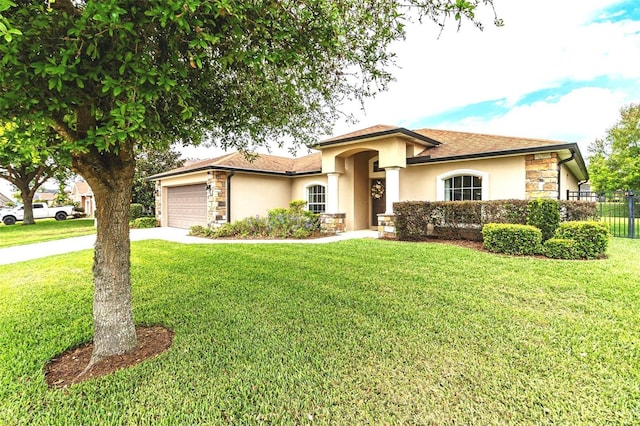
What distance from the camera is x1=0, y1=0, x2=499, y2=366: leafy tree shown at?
1.97 m

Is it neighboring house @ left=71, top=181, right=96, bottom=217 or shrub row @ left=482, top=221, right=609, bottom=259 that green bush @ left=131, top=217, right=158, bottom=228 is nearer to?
shrub row @ left=482, top=221, right=609, bottom=259

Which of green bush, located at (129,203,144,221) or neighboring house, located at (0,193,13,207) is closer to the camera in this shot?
green bush, located at (129,203,144,221)

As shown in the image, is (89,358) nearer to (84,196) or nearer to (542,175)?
(542,175)

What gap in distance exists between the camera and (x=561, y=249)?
21.8 feet

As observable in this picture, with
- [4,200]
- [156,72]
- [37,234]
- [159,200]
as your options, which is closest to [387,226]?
[156,72]

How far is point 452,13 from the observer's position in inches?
115

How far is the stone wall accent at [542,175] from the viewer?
873cm

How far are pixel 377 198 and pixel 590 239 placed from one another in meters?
8.17

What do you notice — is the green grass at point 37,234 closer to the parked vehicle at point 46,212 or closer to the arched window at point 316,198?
the parked vehicle at point 46,212

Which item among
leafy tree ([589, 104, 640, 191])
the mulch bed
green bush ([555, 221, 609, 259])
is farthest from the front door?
leafy tree ([589, 104, 640, 191])

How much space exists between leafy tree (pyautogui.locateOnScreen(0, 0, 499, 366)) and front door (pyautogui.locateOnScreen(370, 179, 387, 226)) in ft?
29.8

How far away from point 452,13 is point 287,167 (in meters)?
13.5

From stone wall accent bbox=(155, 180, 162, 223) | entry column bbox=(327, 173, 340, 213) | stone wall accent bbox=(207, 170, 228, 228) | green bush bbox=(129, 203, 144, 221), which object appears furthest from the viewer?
green bush bbox=(129, 203, 144, 221)

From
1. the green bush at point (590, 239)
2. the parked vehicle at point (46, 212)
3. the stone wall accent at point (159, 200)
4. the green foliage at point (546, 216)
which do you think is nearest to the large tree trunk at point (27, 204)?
the parked vehicle at point (46, 212)
